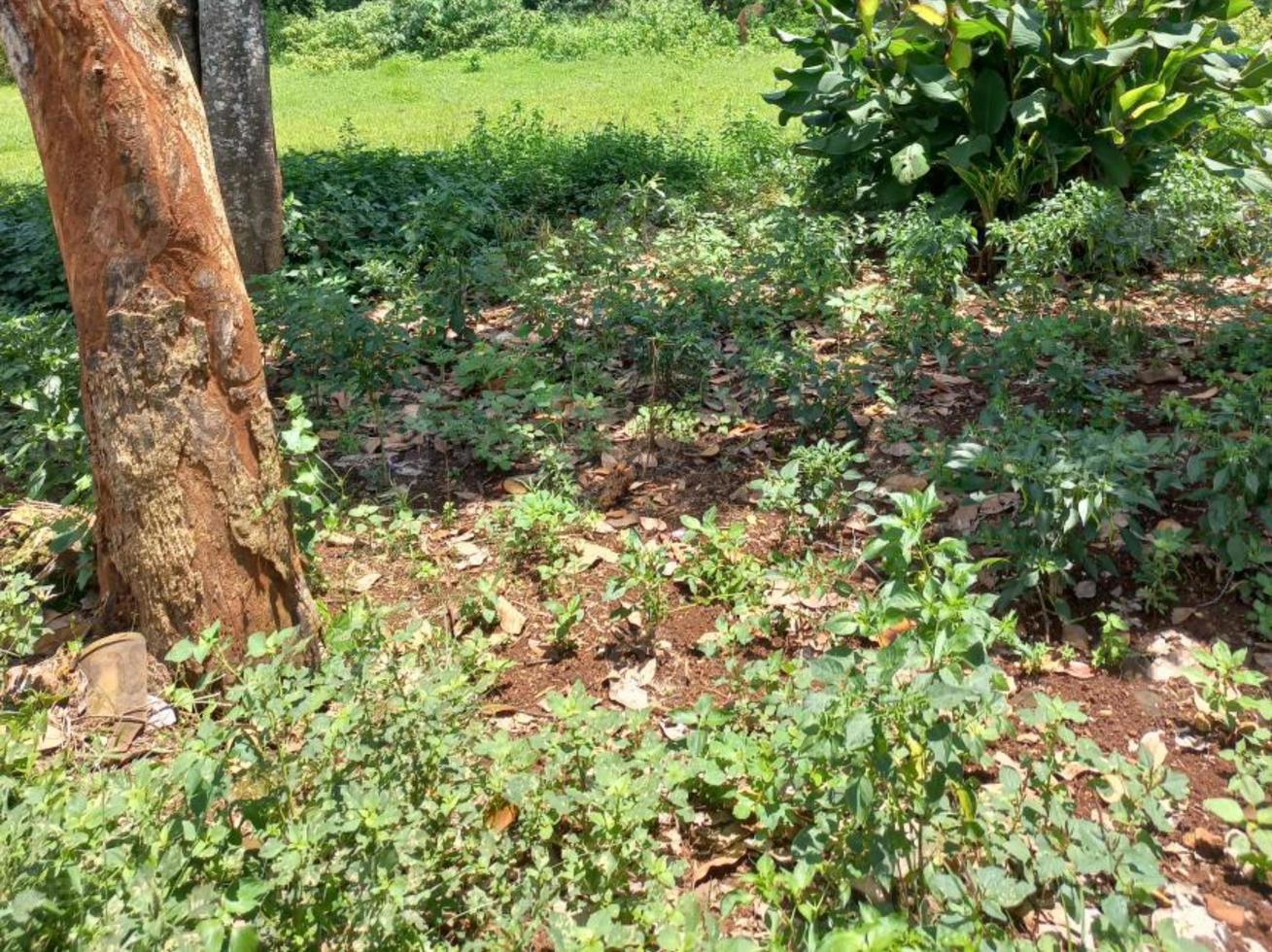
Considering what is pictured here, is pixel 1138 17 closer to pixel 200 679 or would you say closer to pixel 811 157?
pixel 811 157

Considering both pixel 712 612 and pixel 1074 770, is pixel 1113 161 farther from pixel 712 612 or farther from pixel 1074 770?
pixel 1074 770

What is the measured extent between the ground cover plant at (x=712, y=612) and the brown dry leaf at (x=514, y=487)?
0.20ft

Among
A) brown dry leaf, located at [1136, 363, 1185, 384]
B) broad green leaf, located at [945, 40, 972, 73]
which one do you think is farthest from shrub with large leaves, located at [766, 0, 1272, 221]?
brown dry leaf, located at [1136, 363, 1185, 384]

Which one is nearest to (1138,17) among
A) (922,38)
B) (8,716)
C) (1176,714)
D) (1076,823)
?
(922,38)

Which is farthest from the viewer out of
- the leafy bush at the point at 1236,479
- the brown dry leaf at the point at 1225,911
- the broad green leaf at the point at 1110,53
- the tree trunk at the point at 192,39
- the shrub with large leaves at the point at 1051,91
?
the shrub with large leaves at the point at 1051,91

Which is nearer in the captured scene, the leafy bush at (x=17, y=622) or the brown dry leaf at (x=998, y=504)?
the leafy bush at (x=17, y=622)

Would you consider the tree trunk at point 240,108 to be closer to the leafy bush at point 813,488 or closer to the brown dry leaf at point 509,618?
the brown dry leaf at point 509,618

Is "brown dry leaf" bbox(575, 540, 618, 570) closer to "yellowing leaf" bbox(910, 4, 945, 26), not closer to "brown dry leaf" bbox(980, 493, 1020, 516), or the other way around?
"brown dry leaf" bbox(980, 493, 1020, 516)

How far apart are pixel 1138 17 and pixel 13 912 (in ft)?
21.2

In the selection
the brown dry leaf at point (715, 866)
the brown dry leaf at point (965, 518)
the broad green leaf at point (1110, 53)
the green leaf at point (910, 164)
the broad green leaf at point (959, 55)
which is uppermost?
the broad green leaf at point (1110, 53)

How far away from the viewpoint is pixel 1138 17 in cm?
576

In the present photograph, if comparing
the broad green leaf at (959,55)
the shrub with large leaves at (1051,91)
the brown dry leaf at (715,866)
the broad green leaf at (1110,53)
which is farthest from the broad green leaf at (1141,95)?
the brown dry leaf at (715,866)

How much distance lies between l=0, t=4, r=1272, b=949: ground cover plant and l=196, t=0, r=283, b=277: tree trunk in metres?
0.41

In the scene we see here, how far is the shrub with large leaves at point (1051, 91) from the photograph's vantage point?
18.9 ft
